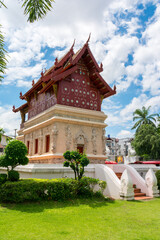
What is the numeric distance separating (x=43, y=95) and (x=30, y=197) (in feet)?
37.7

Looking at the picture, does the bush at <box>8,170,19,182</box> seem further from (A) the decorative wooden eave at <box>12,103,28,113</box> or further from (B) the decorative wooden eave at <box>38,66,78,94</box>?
(A) the decorative wooden eave at <box>12,103,28,113</box>

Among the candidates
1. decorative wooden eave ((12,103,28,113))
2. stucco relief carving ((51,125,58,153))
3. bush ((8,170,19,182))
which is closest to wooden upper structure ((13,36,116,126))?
stucco relief carving ((51,125,58,153))

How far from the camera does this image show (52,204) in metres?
8.04

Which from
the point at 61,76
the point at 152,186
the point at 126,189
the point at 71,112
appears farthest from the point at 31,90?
the point at 152,186

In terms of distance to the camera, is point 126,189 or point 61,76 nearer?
point 126,189

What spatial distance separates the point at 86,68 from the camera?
57.6 ft

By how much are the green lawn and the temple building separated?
6214 mm

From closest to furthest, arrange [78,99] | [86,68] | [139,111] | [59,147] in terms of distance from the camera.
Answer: [59,147], [78,99], [86,68], [139,111]

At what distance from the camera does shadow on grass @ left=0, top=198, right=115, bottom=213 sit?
7.30 m

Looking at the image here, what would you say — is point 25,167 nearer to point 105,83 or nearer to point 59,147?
point 59,147

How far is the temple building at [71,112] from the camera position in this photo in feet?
48.3

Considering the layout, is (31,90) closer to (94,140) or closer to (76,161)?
(94,140)

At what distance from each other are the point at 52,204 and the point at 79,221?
83.3 inches

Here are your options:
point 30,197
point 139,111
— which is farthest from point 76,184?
point 139,111
